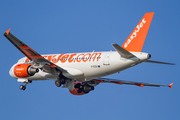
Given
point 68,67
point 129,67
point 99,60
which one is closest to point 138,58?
point 129,67

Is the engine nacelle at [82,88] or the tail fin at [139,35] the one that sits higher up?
the tail fin at [139,35]

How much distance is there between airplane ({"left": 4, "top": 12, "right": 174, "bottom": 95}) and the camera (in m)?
33.3

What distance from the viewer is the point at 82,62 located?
1428 inches

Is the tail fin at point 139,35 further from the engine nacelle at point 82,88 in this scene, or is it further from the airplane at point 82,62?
the engine nacelle at point 82,88

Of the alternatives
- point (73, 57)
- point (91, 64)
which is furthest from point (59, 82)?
point (91, 64)

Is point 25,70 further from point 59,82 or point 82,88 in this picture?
point 82,88

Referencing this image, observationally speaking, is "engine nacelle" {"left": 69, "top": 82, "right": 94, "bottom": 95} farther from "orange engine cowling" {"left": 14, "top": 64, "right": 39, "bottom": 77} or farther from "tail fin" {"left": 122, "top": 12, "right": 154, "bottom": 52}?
"tail fin" {"left": 122, "top": 12, "right": 154, "bottom": 52}

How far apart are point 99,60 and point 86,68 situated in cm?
173

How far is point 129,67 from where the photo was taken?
34.3 meters

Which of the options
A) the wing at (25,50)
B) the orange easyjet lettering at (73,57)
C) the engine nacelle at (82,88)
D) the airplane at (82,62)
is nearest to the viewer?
the wing at (25,50)

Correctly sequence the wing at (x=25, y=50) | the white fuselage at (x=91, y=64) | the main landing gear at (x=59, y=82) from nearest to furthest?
the wing at (x=25, y=50) → the white fuselage at (x=91, y=64) → the main landing gear at (x=59, y=82)

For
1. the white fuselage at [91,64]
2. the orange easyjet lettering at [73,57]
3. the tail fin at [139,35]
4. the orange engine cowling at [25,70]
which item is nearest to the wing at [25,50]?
the orange engine cowling at [25,70]

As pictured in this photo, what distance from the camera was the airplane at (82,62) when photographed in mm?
33281

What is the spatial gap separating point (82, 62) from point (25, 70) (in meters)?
6.24
